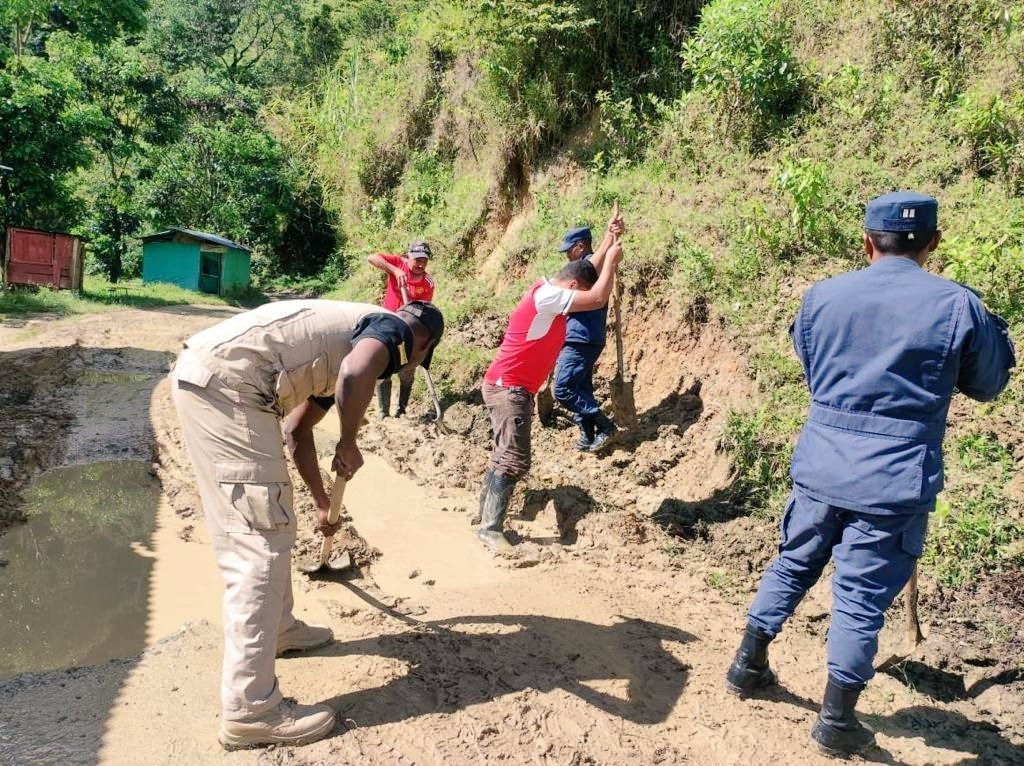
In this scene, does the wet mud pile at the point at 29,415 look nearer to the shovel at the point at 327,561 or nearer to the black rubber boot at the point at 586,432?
the shovel at the point at 327,561

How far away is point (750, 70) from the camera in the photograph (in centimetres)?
718

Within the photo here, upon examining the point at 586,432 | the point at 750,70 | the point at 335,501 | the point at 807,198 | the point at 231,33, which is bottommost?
the point at 586,432

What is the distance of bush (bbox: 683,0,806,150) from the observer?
7.23 m

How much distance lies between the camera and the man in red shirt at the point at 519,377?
4.43 meters

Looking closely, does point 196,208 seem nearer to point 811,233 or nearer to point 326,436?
point 326,436

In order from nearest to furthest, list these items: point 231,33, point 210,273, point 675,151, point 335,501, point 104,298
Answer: point 335,501 → point 675,151 → point 104,298 → point 210,273 → point 231,33

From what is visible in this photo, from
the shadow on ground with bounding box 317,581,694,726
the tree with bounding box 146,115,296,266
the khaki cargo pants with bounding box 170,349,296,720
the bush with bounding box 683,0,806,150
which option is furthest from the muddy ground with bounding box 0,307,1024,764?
the tree with bounding box 146,115,296,266

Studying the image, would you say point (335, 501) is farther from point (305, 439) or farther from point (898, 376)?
point (898, 376)

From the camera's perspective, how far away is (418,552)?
442 centimetres

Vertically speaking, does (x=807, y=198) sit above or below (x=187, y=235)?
above

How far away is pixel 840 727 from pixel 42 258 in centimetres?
1529

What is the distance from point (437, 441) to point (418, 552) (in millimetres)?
2085

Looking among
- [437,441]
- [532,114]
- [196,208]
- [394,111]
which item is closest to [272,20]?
[196,208]

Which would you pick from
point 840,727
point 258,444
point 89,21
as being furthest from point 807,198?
point 89,21
